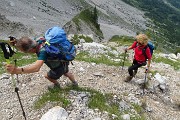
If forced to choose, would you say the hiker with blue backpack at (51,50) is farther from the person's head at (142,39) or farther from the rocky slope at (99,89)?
the person's head at (142,39)

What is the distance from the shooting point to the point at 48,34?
10305 millimetres

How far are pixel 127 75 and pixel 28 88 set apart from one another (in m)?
5.98

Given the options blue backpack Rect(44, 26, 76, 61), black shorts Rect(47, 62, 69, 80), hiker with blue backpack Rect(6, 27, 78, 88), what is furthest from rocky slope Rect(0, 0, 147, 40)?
blue backpack Rect(44, 26, 76, 61)

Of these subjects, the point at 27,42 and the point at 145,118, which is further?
the point at 145,118

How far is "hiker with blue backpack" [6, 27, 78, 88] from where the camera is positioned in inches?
358

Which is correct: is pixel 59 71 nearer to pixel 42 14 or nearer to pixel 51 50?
pixel 51 50

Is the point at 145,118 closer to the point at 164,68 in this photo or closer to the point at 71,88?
the point at 71,88

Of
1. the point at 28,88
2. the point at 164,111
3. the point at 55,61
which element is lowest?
the point at 164,111

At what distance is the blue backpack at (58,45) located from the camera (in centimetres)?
1005

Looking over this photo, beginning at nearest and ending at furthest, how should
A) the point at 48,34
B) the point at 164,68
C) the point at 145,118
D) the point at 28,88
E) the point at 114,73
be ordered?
the point at 48,34 → the point at 145,118 → the point at 28,88 → the point at 114,73 → the point at 164,68

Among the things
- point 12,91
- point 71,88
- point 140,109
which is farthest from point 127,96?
point 12,91

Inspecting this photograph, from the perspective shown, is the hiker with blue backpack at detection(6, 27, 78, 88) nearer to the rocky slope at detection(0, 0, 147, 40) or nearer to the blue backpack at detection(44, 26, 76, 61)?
the blue backpack at detection(44, 26, 76, 61)

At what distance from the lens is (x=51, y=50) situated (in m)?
10.0

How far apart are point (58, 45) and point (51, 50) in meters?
0.36
